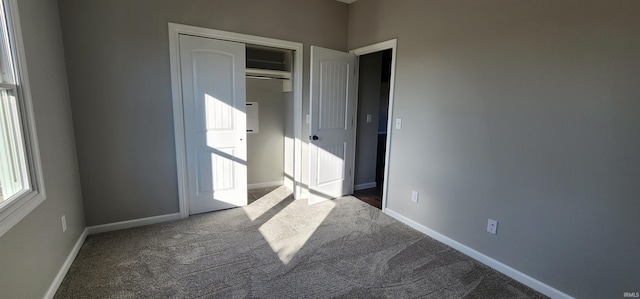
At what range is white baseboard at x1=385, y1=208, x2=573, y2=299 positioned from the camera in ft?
6.58

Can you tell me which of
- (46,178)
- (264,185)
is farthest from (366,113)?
(46,178)

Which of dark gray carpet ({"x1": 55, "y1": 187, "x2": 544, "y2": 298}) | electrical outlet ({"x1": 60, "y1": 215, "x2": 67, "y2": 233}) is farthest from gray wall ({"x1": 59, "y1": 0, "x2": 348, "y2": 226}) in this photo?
electrical outlet ({"x1": 60, "y1": 215, "x2": 67, "y2": 233})

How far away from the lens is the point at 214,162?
3.23 m

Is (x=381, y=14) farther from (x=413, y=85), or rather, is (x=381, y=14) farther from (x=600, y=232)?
(x=600, y=232)

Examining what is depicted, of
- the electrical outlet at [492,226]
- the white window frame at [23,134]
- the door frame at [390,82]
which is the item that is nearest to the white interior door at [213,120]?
the white window frame at [23,134]

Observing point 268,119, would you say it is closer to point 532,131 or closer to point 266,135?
point 266,135

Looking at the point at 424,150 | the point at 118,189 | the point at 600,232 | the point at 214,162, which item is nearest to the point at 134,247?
the point at 118,189

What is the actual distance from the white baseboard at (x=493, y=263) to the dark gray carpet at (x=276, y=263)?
0.07 metres

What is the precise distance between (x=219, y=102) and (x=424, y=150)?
89.7 inches

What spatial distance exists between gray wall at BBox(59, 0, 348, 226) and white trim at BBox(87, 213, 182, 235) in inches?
1.9

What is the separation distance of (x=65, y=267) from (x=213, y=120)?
1.75 m

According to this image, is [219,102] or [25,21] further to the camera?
[219,102]

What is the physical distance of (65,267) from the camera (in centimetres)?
209

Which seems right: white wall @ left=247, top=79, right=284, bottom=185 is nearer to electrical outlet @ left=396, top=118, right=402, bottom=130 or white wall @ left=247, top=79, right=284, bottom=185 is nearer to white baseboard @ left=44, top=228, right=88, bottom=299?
electrical outlet @ left=396, top=118, right=402, bottom=130
